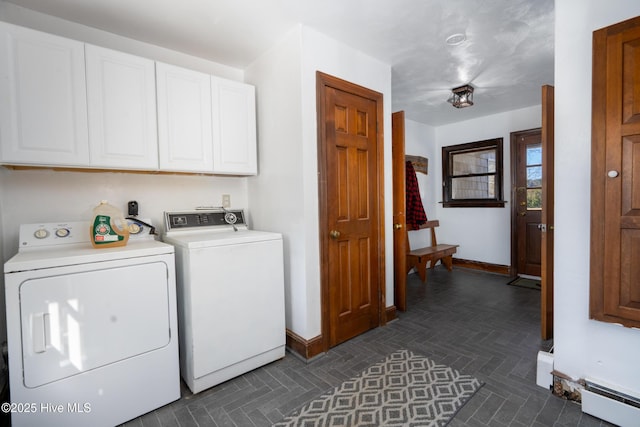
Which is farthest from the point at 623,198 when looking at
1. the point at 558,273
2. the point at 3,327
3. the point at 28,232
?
the point at 3,327

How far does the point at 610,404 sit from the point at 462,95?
10.4ft

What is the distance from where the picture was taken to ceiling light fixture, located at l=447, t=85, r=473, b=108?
11.7 ft

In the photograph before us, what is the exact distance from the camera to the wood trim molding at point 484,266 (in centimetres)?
469

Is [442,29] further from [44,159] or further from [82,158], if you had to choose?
[44,159]

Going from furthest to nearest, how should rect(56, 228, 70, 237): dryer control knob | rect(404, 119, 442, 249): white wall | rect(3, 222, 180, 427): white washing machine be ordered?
1. rect(404, 119, 442, 249): white wall
2. rect(56, 228, 70, 237): dryer control knob
3. rect(3, 222, 180, 427): white washing machine

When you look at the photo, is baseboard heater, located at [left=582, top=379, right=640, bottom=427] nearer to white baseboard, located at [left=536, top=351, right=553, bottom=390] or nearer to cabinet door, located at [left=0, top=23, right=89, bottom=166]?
white baseboard, located at [left=536, top=351, right=553, bottom=390]

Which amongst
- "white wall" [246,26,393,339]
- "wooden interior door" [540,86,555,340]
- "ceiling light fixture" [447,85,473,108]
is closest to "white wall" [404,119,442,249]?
"ceiling light fixture" [447,85,473,108]

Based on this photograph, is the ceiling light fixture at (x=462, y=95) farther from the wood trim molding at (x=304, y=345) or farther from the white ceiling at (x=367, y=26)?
the wood trim molding at (x=304, y=345)

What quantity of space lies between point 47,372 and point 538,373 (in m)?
2.87

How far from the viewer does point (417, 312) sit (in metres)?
3.27

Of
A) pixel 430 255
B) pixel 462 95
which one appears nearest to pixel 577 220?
pixel 462 95

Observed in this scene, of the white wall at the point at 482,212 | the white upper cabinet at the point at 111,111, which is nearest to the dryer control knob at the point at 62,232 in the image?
the white upper cabinet at the point at 111,111

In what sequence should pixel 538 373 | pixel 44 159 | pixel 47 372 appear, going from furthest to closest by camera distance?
pixel 538 373
pixel 44 159
pixel 47 372

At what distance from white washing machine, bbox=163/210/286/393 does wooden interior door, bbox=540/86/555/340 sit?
6.79 ft
